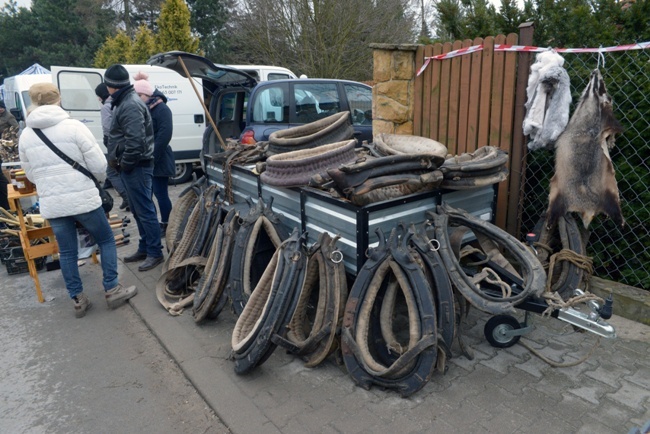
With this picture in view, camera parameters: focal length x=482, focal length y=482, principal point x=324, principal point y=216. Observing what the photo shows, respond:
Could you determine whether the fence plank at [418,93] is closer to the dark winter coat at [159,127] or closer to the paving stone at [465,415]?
the dark winter coat at [159,127]

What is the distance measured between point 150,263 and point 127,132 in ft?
4.73

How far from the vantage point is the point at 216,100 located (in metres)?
7.03

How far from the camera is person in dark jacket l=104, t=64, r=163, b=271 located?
15.3ft

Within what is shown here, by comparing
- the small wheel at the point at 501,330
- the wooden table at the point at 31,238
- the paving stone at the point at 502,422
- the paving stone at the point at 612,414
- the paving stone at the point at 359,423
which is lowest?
the paving stone at the point at 359,423

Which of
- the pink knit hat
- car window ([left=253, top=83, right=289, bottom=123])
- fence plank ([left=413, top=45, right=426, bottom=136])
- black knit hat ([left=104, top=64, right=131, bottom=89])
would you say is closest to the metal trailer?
fence plank ([left=413, top=45, right=426, bottom=136])

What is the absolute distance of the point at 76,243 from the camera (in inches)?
169

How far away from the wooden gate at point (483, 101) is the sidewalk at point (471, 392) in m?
1.30

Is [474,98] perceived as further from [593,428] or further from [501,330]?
[593,428]

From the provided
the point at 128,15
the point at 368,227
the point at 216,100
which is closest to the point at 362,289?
the point at 368,227

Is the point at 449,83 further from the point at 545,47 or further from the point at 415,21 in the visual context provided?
the point at 415,21

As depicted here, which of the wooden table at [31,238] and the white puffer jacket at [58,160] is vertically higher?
the white puffer jacket at [58,160]

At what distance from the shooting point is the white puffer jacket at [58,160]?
12.9ft

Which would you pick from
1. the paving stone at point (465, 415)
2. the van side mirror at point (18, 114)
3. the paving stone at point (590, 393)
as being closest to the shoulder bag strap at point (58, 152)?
the paving stone at point (465, 415)

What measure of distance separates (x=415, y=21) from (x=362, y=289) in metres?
17.7
